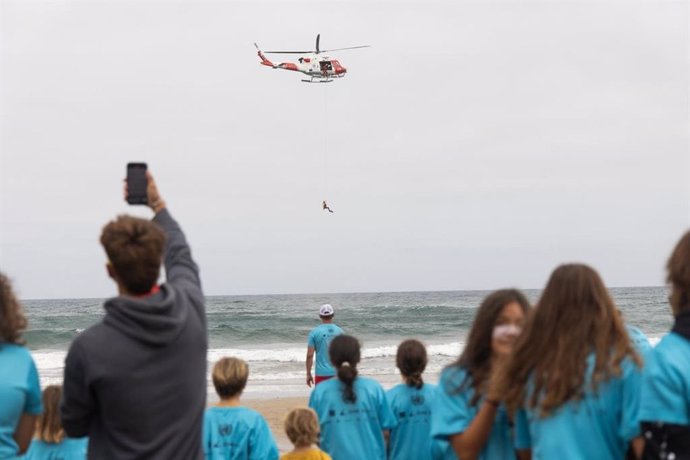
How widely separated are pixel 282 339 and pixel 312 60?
1095 centimetres

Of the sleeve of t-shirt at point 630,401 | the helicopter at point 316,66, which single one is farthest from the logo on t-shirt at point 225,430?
the helicopter at point 316,66

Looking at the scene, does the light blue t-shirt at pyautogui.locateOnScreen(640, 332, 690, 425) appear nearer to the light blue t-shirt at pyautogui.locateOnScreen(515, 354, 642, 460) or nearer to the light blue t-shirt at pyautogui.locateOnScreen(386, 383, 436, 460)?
the light blue t-shirt at pyautogui.locateOnScreen(515, 354, 642, 460)

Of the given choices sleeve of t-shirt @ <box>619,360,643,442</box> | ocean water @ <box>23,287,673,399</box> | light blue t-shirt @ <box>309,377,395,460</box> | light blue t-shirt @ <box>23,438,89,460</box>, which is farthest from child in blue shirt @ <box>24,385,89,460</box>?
ocean water @ <box>23,287,673,399</box>

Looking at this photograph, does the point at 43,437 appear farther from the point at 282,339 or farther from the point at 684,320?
the point at 282,339

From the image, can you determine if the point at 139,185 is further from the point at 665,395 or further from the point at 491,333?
the point at 665,395

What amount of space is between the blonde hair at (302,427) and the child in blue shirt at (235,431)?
159mm

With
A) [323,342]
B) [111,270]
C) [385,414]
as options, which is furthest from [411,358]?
[323,342]

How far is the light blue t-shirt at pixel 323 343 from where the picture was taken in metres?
10.2

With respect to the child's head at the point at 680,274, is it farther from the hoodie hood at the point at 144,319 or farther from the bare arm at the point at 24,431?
the bare arm at the point at 24,431

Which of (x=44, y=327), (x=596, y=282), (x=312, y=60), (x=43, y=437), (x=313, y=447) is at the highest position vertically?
(x=312, y=60)

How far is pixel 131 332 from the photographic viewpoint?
276cm

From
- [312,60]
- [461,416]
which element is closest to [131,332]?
[461,416]

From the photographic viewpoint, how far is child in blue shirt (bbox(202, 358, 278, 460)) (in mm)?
4754

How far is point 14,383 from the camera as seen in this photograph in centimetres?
297
